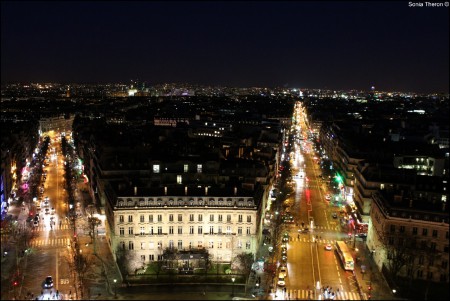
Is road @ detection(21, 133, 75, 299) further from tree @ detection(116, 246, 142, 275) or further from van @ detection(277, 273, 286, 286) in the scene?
van @ detection(277, 273, 286, 286)

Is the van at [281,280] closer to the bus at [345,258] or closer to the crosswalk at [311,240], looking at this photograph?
the bus at [345,258]

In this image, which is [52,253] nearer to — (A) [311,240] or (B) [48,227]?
(B) [48,227]

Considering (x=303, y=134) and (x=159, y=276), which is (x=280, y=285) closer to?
(x=159, y=276)

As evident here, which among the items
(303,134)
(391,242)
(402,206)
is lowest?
(391,242)

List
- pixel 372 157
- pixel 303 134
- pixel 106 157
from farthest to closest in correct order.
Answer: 1. pixel 303 134
2. pixel 372 157
3. pixel 106 157

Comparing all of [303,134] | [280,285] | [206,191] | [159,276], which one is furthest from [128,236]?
[303,134]

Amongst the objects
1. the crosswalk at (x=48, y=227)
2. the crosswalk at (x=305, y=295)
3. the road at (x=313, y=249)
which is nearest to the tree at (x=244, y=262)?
the road at (x=313, y=249)

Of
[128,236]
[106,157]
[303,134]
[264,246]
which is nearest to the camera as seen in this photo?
[128,236]
